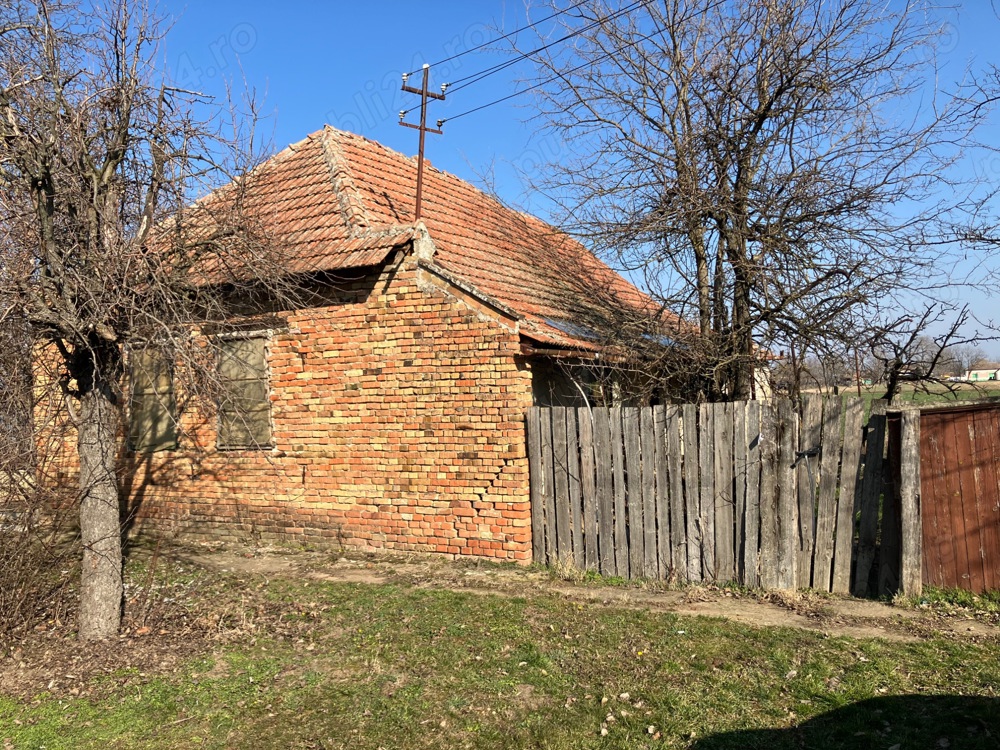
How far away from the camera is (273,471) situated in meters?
9.34

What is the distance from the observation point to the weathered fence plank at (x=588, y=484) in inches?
293

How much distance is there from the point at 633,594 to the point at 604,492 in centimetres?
103

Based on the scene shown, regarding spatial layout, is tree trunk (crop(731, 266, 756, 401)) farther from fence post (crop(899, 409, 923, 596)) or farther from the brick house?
fence post (crop(899, 409, 923, 596))

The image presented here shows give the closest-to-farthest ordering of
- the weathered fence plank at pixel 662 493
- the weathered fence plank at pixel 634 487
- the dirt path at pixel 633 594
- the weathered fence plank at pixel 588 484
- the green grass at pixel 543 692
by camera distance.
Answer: the green grass at pixel 543 692, the dirt path at pixel 633 594, the weathered fence plank at pixel 662 493, the weathered fence plank at pixel 634 487, the weathered fence plank at pixel 588 484

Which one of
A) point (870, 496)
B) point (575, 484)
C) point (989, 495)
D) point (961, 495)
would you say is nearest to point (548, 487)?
point (575, 484)

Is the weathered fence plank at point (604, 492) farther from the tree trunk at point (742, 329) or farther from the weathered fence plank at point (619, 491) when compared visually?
the tree trunk at point (742, 329)

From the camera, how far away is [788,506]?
6523 millimetres

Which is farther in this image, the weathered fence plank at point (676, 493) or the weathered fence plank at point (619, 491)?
the weathered fence plank at point (619, 491)

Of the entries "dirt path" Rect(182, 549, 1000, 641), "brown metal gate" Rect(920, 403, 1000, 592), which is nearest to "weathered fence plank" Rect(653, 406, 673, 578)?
"dirt path" Rect(182, 549, 1000, 641)

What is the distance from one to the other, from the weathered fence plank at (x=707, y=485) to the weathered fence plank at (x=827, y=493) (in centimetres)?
90

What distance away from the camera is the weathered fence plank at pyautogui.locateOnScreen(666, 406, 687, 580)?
23.0 ft

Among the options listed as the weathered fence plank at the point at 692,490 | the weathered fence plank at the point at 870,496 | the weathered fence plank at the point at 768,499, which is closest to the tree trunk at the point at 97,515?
the weathered fence plank at the point at 692,490

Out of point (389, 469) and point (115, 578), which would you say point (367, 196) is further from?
point (115, 578)

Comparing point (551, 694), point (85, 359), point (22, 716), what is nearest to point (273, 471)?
point (85, 359)
